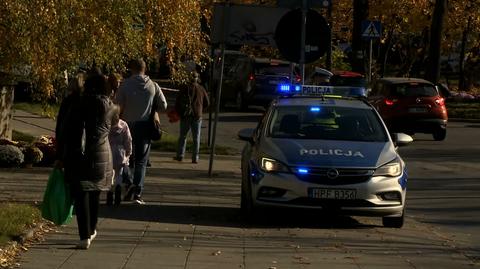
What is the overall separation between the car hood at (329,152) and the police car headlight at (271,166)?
5cm

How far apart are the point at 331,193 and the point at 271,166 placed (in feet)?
2.54

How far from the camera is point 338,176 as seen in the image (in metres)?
11.6

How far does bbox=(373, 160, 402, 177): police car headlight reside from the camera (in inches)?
465

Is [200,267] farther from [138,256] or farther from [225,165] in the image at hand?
[225,165]

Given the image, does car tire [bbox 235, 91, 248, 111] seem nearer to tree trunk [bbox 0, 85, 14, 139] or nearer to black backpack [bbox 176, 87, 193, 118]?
black backpack [bbox 176, 87, 193, 118]

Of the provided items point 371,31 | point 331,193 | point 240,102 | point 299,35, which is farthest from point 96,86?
point 240,102

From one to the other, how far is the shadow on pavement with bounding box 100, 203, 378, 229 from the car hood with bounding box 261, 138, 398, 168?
0.62m

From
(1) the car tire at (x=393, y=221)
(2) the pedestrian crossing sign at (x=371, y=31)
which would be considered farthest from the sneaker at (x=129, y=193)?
(2) the pedestrian crossing sign at (x=371, y=31)

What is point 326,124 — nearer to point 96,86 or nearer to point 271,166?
point 271,166

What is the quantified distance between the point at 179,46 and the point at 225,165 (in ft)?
10.9

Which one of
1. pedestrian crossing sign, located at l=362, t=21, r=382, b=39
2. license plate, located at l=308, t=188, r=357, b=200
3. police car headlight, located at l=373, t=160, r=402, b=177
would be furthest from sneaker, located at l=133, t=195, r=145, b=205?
pedestrian crossing sign, located at l=362, t=21, r=382, b=39

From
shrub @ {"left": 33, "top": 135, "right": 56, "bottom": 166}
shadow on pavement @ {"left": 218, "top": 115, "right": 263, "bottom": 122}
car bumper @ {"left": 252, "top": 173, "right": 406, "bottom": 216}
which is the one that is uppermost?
car bumper @ {"left": 252, "top": 173, "right": 406, "bottom": 216}

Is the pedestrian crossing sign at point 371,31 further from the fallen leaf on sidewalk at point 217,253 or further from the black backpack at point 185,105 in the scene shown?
the fallen leaf on sidewalk at point 217,253

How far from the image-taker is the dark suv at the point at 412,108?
88.9 feet
